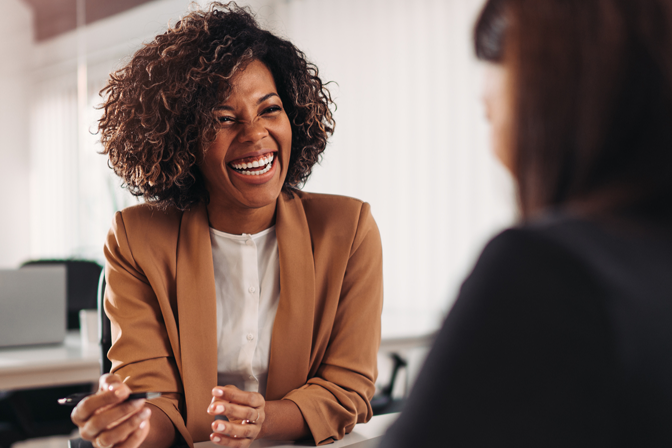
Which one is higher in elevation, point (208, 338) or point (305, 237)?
point (305, 237)

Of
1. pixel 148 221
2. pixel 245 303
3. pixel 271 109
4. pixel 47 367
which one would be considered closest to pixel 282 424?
pixel 245 303

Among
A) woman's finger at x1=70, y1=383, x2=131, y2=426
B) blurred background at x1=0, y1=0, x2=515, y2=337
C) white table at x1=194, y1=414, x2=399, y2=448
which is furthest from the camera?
blurred background at x1=0, y1=0, x2=515, y2=337

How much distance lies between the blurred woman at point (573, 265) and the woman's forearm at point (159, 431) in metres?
0.71

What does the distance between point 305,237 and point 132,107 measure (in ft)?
1.60

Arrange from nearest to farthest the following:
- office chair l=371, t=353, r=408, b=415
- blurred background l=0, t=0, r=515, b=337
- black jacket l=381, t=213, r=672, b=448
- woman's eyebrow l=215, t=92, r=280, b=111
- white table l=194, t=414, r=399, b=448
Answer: black jacket l=381, t=213, r=672, b=448 → white table l=194, t=414, r=399, b=448 → woman's eyebrow l=215, t=92, r=280, b=111 → office chair l=371, t=353, r=408, b=415 → blurred background l=0, t=0, r=515, b=337

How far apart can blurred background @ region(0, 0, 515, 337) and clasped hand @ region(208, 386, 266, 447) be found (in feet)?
4.52

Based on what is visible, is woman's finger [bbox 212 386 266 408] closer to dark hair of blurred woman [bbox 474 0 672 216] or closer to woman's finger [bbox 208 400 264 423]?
woman's finger [bbox 208 400 264 423]

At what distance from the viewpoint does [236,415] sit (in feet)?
3.21

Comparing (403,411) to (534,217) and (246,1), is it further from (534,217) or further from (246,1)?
(246,1)

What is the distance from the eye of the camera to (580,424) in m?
0.38

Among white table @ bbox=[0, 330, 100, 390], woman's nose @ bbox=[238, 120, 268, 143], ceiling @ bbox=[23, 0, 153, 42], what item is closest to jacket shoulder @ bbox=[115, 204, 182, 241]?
→ woman's nose @ bbox=[238, 120, 268, 143]

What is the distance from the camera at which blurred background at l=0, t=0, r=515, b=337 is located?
3.18 meters

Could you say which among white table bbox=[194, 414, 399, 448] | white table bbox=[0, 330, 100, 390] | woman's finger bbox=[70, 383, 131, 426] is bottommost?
white table bbox=[0, 330, 100, 390]

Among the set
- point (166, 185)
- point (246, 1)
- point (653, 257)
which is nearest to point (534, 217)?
point (653, 257)
